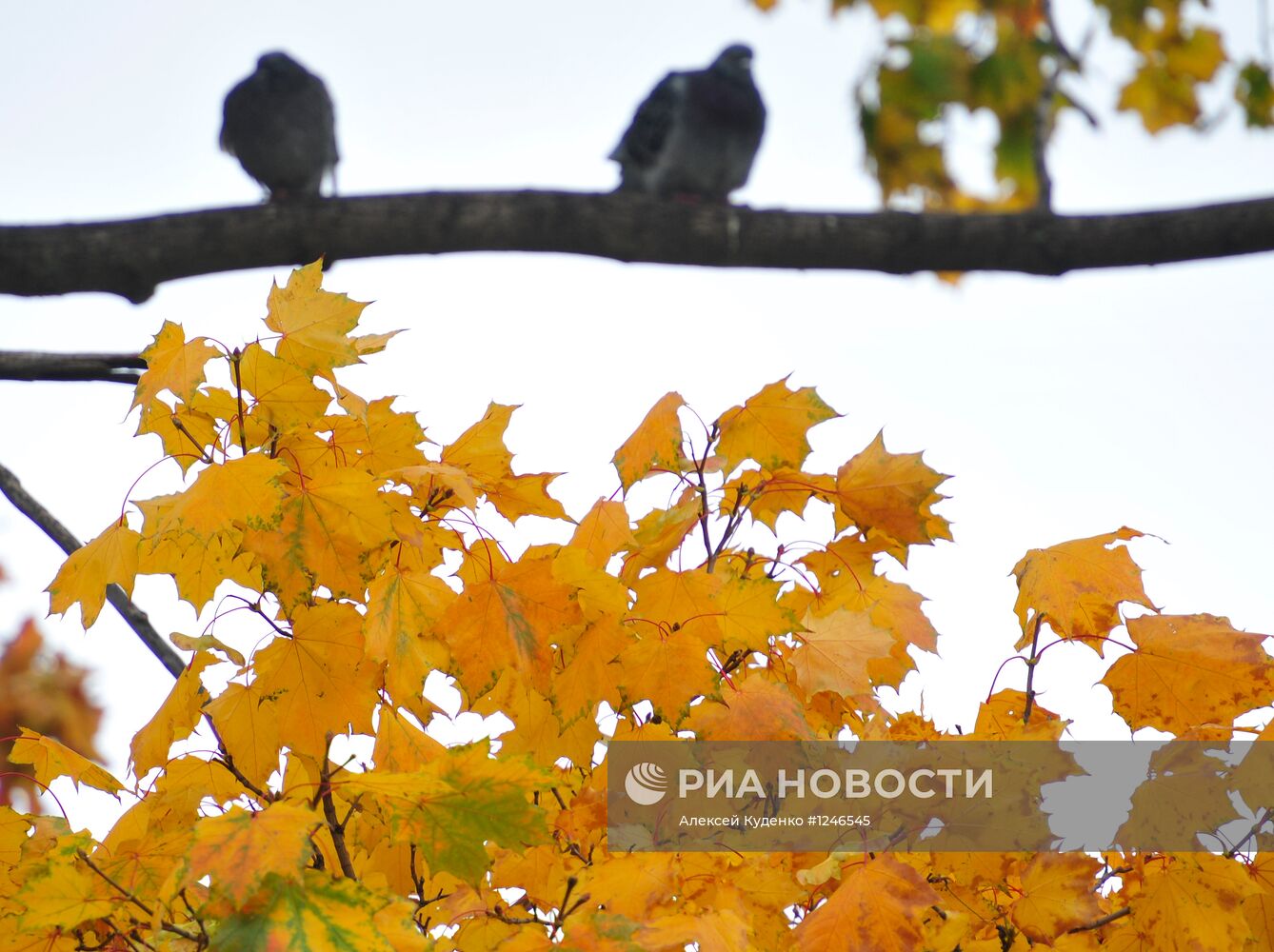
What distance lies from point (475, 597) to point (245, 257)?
2.08 m

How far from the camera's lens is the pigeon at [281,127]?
7188 mm

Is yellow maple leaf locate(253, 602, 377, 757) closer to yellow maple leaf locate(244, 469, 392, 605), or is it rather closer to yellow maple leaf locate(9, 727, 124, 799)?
yellow maple leaf locate(244, 469, 392, 605)

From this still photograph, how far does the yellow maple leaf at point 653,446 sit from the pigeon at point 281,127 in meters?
6.16

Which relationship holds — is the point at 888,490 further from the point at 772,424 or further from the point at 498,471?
the point at 498,471

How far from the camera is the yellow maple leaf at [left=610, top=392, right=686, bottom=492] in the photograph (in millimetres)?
1467

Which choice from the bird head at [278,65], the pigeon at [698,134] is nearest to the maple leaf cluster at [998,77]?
the pigeon at [698,134]

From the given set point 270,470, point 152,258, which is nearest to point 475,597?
point 270,470

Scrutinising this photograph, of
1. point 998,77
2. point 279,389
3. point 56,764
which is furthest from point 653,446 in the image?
point 998,77

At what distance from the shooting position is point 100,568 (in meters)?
1.38

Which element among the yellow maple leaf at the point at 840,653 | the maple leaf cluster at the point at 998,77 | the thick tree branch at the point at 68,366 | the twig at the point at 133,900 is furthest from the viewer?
the maple leaf cluster at the point at 998,77

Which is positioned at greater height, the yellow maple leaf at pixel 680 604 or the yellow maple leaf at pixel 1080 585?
the yellow maple leaf at pixel 1080 585

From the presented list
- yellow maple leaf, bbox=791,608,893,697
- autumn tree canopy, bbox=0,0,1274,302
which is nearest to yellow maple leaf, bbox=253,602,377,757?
A: yellow maple leaf, bbox=791,608,893,697

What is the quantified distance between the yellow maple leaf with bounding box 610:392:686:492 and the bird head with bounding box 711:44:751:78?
6.58m

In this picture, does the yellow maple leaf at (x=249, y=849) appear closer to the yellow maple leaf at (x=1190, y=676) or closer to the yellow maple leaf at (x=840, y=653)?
the yellow maple leaf at (x=840, y=653)
